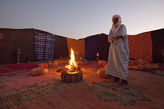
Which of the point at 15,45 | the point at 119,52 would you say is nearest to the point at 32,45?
the point at 15,45

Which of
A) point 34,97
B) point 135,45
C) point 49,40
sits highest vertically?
point 49,40

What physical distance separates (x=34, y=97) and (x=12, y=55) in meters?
6.43

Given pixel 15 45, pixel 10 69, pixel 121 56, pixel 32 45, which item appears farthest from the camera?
pixel 32 45

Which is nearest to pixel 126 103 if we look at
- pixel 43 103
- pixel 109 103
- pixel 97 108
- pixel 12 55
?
pixel 109 103

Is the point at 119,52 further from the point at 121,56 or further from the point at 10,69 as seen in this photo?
the point at 10,69

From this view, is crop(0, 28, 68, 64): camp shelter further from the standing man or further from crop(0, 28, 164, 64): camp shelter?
the standing man

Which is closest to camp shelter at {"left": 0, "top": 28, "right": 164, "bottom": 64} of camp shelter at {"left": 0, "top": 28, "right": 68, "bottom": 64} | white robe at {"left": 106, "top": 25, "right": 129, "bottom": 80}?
camp shelter at {"left": 0, "top": 28, "right": 68, "bottom": 64}

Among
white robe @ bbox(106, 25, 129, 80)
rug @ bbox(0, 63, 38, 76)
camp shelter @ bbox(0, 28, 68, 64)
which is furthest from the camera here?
camp shelter @ bbox(0, 28, 68, 64)

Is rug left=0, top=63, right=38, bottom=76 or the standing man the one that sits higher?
the standing man

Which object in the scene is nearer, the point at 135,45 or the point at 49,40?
the point at 135,45

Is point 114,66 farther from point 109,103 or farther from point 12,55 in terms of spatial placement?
point 12,55

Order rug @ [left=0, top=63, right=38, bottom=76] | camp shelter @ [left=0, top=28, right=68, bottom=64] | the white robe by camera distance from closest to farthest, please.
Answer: the white robe, rug @ [left=0, top=63, right=38, bottom=76], camp shelter @ [left=0, top=28, right=68, bottom=64]

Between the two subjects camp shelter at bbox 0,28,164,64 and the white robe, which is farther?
camp shelter at bbox 0,28,164,64

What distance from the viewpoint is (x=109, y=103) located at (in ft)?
4.83
